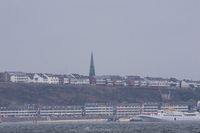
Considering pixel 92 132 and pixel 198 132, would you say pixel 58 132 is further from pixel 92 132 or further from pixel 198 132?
pixel 198 132

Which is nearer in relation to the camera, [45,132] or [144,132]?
[144,132]

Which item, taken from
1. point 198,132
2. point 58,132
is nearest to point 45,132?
point 58,132

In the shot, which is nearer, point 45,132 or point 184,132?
point 184,132

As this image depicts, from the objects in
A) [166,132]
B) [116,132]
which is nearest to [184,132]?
[166,132]

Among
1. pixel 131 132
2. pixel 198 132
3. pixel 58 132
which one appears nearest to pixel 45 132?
pixel 58 132

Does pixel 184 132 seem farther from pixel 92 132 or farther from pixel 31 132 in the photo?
pixel 31 132

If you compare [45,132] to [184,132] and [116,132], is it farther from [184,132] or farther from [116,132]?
[184,132]

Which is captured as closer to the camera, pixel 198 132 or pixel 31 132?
pixel 198 132
